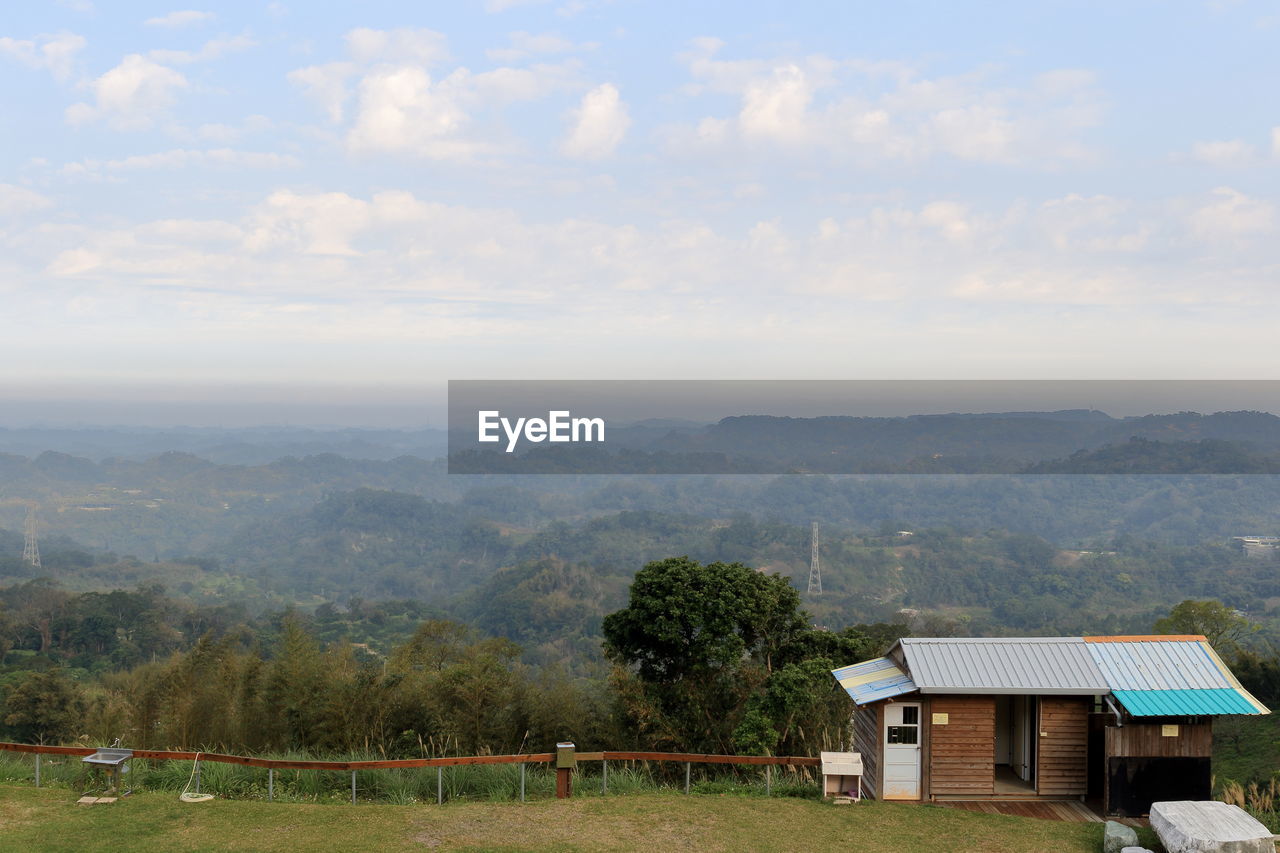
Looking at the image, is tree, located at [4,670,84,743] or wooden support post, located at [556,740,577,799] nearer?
wooden support post, located at [556,740,577,799]

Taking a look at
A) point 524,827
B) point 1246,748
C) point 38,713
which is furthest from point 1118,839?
point 38,713

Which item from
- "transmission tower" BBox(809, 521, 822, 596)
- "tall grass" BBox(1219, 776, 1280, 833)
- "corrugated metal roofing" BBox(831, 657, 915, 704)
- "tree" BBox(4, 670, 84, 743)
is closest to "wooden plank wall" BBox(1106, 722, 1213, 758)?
"tall grass" BBox(1219, 776, 1280, 833)

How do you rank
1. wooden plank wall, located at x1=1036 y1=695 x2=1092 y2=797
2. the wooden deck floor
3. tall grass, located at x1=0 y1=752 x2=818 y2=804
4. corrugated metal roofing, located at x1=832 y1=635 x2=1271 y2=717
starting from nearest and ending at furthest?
the wooden deck floor
corrugated metal roofing, located at x1=832 y1=635 x2=1271 y2=717
tall grass, located at x1=0 y1=752 x2=818 y2=804
wooden plank wall, located at x1=1036 y1=695 x2=1092 y2=797

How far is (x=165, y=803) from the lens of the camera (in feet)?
35.9

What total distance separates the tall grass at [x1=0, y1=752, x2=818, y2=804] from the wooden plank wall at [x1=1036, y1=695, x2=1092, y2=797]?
2.94 meters

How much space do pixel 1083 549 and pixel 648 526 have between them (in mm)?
68157

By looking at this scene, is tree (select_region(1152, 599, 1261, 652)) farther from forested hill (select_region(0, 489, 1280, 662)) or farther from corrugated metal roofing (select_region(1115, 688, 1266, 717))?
forested hill (select_region(0, 489, 1280, 662))

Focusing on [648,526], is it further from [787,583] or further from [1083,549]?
[787,583]

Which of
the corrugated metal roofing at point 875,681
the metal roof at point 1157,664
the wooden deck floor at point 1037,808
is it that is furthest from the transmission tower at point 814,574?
the wooden deck floor at point 1037,808

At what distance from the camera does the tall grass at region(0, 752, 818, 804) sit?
1173 cm

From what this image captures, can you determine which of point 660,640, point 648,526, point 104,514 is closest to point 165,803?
point 660,640

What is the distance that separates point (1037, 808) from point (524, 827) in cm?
642

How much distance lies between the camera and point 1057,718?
12078 millimetres

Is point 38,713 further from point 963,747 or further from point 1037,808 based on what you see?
point 1037,808
